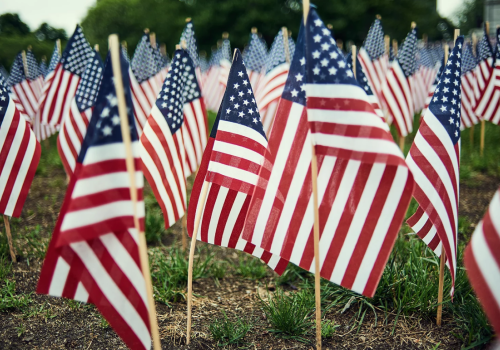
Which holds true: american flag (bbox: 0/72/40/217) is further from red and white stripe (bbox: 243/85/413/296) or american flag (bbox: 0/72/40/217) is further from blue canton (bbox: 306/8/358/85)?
blue canton (bbox: 306/8/358/85)

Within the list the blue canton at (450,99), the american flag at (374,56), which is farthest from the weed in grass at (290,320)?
the american flag at (374,56)

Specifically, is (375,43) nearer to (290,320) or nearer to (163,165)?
(163,165)

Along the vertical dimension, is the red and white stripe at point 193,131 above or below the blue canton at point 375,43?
below

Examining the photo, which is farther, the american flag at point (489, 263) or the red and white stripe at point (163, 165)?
the red and white stripe at point (163, 165)

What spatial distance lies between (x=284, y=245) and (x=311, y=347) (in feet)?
3.23

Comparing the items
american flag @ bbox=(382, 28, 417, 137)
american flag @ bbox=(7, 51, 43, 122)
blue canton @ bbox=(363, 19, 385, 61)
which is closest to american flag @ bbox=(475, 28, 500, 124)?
american flag @ bbox=(382, 28, 417, 137)

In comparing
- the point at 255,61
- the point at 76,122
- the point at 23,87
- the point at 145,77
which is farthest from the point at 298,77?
the point at 23,87

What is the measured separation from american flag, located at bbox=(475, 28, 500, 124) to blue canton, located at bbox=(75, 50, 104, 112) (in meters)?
5.31

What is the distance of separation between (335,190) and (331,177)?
Answer: 0.29ft

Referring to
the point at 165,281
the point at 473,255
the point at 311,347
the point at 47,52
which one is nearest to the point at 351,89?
the point at 473,255

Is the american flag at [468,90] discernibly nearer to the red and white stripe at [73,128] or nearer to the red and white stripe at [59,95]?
the red and white stripe at [73,128]

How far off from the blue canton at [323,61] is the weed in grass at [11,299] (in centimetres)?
327

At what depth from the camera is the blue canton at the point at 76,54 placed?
6965mm

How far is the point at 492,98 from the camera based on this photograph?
639 centimetres
